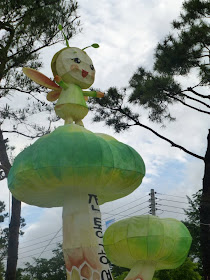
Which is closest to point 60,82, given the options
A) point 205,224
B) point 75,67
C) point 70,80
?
point 70,80

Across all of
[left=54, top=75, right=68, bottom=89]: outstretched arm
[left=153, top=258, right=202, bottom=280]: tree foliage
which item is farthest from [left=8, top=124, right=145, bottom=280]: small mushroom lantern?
[left=153, top=258, right=202, bottom=280]: tree foliage

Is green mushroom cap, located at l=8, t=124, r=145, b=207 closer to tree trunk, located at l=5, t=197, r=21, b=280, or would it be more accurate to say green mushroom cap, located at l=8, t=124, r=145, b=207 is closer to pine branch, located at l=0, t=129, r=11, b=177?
tree trunk, located at l=5, t=197, r=21, b=280

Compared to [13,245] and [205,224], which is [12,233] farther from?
[205,224]

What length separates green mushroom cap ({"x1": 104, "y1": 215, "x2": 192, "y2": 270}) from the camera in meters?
4.67

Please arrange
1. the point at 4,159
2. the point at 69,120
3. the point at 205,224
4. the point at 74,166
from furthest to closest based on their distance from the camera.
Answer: the point at 4,159 < the point at 205,224 < the point at 69,120 < the point at 74,166

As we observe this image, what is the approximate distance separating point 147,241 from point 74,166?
1.14 metres

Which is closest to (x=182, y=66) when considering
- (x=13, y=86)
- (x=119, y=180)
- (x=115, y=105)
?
(x=115, y=105)

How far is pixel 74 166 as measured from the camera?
4492mm

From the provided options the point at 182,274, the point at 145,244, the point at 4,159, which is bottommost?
the point at 145,244

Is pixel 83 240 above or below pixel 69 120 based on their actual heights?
below

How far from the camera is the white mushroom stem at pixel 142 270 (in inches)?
189

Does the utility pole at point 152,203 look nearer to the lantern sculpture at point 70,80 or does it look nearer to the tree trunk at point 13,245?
the tree trunk at point 13,245

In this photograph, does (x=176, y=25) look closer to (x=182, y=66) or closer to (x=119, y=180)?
(x=182, y=66)

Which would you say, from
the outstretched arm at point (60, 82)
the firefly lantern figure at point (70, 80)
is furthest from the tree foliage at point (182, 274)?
the outstretched arm at point (60, 82)
